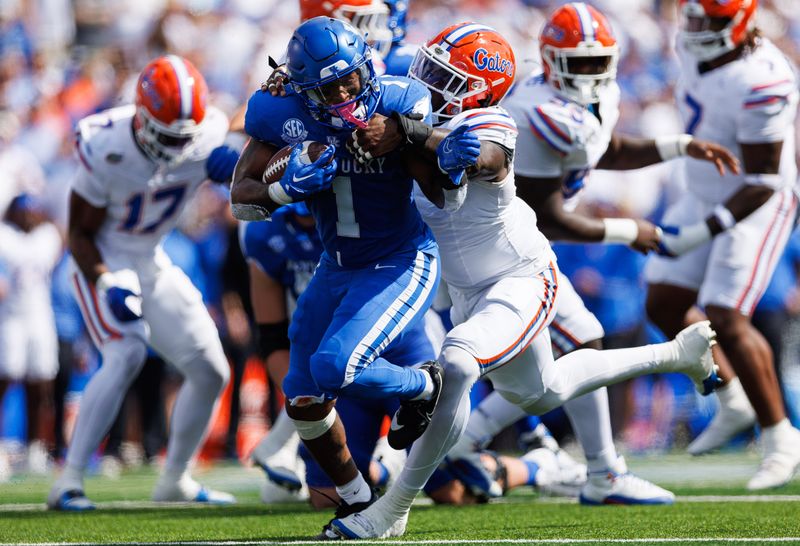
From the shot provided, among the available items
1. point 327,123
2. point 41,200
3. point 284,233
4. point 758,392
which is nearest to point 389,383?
point 327,123

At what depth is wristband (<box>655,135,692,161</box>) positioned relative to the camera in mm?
6059

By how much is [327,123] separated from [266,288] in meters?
2.42

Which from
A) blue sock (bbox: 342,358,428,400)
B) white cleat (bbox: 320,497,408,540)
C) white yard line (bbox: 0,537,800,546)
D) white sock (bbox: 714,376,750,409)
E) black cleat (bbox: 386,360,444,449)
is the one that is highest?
blue sock (bbox: 342,358,428,400)

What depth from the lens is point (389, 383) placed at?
169 inches

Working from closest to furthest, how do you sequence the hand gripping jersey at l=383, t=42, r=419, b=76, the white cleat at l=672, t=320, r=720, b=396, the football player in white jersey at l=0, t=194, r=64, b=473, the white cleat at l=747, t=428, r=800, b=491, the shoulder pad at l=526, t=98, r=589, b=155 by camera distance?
the white cleat at l=672, t=320, r=720, b=396 < the shoulder pad at l=526, t=98, r=589, b=155 < the hand gripping jersey at l=383, t=42, r=419, b=76 < the white cleat at l=747, t=428, r=800, b=491 < the football player in white jersey at l=0, t=194, r=64, b=473

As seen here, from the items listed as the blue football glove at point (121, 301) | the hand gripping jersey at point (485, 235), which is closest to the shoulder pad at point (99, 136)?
the blue football glove at point (121, 301)

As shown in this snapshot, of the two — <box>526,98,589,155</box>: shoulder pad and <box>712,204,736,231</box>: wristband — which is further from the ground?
<box>526,98,589,155</box>: shoulder pad

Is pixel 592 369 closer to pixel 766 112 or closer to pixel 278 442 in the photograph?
pixel 278 442

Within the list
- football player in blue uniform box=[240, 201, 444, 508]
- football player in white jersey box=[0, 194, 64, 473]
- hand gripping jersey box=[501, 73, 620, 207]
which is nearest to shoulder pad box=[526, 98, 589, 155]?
hand gripping jersey box=[501, 73, 620, 207]

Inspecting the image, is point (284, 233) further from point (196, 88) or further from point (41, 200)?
point (41, 200)

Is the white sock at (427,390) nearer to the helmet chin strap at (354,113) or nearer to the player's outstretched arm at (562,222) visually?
the helmet chin strap at (354,113)

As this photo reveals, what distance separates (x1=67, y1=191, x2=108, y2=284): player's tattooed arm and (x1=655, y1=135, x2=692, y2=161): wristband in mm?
2584

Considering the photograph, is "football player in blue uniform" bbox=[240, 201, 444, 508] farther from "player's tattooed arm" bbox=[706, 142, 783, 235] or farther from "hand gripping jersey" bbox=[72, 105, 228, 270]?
"player's tattooed arm" bbox=[706, 142, 783, 235]

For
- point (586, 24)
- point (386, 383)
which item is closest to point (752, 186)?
point (586, 24)
